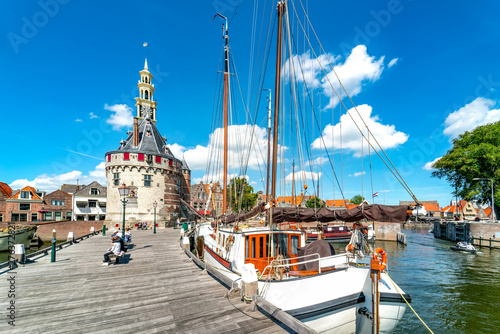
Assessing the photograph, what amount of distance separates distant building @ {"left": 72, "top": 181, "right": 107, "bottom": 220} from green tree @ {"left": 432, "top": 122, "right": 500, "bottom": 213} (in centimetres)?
6440

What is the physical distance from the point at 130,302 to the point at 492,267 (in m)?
26.9

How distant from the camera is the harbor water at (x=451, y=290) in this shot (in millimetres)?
10445

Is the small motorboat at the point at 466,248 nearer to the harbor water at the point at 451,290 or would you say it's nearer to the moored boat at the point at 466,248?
the moored boat at the point at 466,248

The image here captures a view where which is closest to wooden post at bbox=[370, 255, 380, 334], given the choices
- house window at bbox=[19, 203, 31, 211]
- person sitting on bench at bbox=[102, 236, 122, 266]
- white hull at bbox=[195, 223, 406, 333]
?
white hull at bbox=[195, 223, 406, 333]

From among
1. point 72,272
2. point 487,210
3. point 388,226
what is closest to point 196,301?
point 72,272

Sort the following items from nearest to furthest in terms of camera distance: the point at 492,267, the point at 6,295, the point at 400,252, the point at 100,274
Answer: the point at 6,295 < the point at 100,274 < the point at 492,267 < the point at 400,252

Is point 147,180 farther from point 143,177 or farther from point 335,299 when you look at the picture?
point 335,299

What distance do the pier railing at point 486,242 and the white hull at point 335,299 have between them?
3040 cm

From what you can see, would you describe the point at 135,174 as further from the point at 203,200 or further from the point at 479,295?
the point at 479,295

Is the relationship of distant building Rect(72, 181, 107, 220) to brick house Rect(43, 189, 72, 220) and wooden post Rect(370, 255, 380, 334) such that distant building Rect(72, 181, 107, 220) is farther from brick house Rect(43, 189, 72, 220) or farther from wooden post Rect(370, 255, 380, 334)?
wooden post Rect(370, 255, 380, 334)

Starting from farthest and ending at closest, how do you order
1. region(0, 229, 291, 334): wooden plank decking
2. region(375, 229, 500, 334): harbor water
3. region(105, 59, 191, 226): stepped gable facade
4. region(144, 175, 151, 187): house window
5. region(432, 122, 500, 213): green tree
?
region(144, 175, 151, 187): house window
region(105, 59, 191, 226): stepped gable facade
region(432, 122, 500, 213): green tree
region(375, 229, 500, 334): harbor water
region(0, 229, 291, 334): wooden plank decking

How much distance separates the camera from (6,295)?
280 inches

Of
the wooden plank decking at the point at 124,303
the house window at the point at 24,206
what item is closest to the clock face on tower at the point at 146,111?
the house window at the point at 24,206

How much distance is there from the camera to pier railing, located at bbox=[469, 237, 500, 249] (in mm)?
27656
